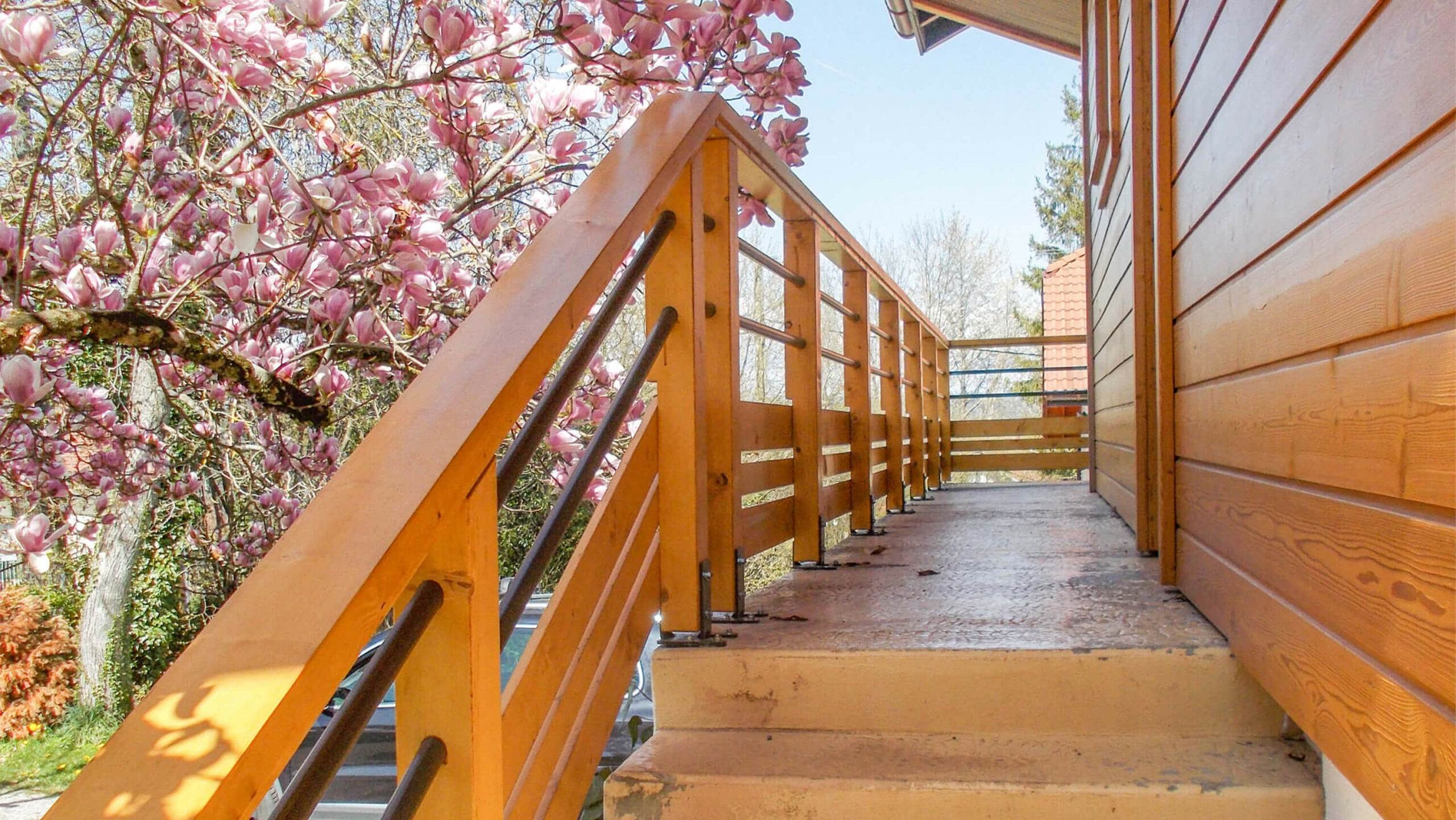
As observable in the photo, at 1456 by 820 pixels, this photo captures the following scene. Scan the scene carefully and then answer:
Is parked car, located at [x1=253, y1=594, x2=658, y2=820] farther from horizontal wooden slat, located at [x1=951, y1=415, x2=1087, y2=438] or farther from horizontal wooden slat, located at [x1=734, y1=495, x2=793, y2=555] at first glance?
horizontal wooden slat, located at [x1=951, y1=415, x2=1087, y2=438]

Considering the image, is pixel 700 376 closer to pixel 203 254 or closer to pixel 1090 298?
pixel 203 254

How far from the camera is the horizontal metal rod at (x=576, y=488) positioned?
3.65 feet

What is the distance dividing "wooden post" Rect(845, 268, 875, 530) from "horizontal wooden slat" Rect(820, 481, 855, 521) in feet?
0.17

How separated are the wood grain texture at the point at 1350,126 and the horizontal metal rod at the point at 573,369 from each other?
2.98 feet

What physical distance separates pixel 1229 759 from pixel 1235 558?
1.10ft

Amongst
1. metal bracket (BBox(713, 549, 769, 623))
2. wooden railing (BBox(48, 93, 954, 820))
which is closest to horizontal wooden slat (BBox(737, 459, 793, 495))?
wooden railing (BBox(48, 93, 954, 820))

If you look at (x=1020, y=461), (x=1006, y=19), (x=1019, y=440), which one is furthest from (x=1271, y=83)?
Answer: (x=1019, y=440)

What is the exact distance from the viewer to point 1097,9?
4461 millimetres

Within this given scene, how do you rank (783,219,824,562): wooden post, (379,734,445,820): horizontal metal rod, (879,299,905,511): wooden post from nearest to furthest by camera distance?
(379,734,445,820): horizontal metal rod → (783,219,824,562): wooden post → (879,299,905,511): wooden post

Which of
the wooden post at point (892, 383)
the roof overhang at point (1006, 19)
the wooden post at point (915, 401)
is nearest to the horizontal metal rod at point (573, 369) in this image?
the wooden post at point (892, 383)

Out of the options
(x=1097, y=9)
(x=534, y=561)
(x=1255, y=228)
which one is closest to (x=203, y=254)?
(x=534, y=561)

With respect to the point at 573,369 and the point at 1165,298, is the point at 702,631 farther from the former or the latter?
the point at 1165,298

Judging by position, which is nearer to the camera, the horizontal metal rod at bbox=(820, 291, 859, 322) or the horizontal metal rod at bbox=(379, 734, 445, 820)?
the horizontal metal rod at bbox=(379, 734, 445, 820)

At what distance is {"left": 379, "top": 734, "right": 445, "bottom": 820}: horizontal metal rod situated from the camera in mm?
857
